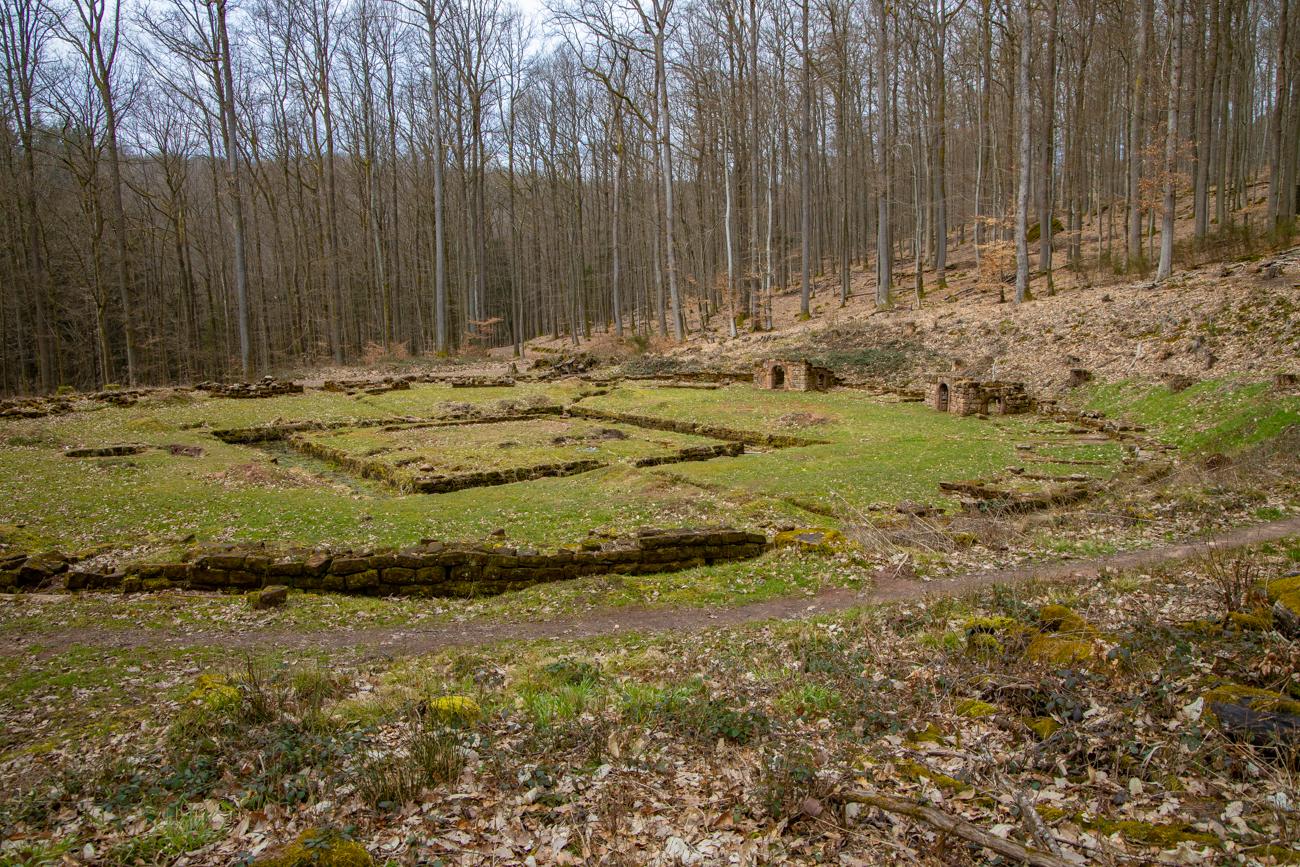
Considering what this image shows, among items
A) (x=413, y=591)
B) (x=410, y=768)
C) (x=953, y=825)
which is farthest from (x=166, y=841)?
(x=413, y=591)

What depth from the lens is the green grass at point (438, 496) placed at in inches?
355

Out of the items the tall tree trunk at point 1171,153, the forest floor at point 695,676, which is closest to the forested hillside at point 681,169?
Result: the tall tree trunk at point 1171,153

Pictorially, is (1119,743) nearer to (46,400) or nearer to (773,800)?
(773,800)

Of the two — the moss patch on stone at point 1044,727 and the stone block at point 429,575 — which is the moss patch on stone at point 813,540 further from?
the moss patch on stone at point 1044,727

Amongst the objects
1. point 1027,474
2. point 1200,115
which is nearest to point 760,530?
point 1027,474

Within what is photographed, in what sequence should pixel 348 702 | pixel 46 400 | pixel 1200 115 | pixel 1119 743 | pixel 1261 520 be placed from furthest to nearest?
pixel 1200 115
pixel 46 400
pixel 1261 520
pixel 348 702
pixel 1119 743

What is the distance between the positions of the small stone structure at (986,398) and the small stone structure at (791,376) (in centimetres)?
510

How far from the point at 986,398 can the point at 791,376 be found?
668cm

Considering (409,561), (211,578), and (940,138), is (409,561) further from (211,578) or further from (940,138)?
(940,138)

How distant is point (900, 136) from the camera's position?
3575cm

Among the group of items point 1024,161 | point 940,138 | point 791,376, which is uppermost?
point 940,138

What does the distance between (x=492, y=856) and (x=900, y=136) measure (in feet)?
131

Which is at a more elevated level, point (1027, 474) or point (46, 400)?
point (46, 400)

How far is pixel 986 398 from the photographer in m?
17.2
